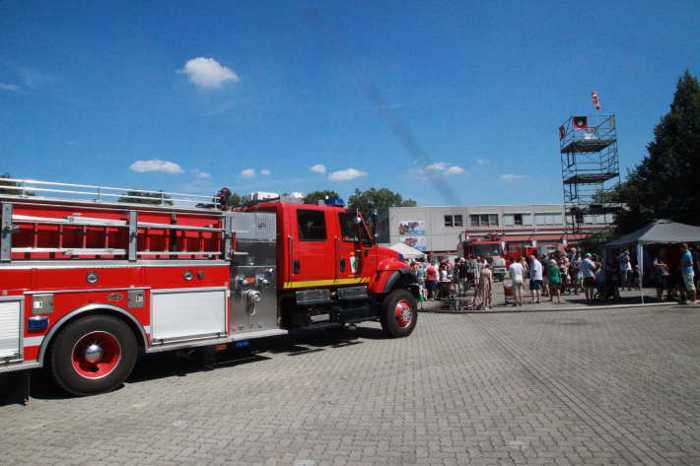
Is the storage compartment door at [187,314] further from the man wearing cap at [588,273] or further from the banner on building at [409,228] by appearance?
the banner on building at [409,228]

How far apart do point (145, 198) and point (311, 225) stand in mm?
3209

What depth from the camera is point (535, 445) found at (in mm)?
4316

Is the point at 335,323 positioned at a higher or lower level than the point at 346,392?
higher

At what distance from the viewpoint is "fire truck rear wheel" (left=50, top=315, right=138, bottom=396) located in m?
6.05

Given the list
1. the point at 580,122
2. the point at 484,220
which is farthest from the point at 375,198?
the point at 580,122

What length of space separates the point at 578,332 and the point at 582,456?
7338 millimetres

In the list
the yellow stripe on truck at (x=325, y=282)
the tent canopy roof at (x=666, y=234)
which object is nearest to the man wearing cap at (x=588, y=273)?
the tent canopy roof at (x=666, y=234)

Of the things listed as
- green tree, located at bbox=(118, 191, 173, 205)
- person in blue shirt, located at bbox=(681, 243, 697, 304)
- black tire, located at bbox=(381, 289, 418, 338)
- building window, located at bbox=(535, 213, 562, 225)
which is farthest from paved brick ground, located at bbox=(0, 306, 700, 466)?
building window, located at bbox=(535, 213, 562, 225)

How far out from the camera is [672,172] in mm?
28734

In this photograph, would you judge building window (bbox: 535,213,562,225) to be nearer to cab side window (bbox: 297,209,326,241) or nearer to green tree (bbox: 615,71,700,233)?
green tree (bbox: 615,71,700,233)

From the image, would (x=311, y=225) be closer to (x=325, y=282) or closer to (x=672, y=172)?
(x=325, y=282)

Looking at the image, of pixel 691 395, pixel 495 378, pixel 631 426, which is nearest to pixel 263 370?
pixel 495 378

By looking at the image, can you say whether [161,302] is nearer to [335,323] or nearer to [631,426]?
[335,323]

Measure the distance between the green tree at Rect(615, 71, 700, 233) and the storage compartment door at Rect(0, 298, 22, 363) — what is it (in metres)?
32.1
